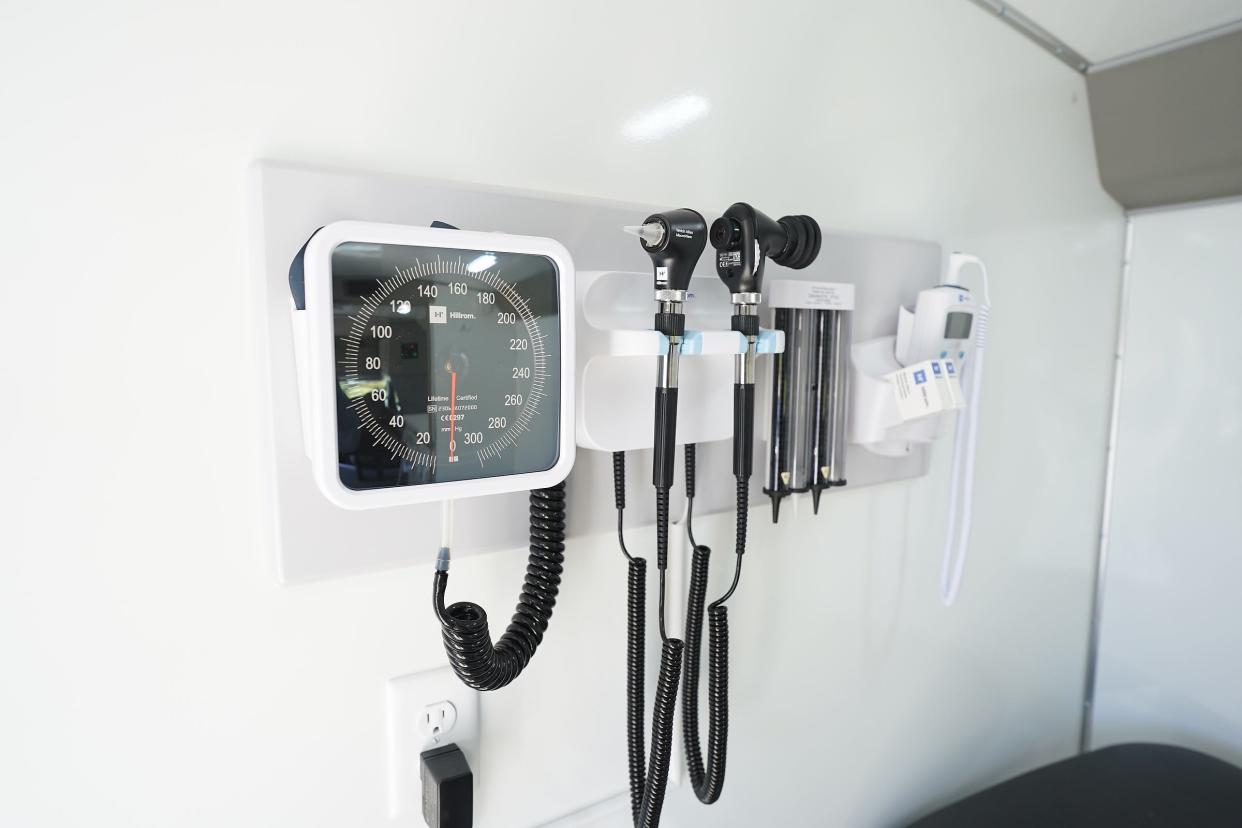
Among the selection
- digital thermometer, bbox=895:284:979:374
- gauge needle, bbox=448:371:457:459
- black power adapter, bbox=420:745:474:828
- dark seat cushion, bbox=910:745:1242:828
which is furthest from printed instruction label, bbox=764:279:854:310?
dark seat cushion, bbox=910:745:1242:828

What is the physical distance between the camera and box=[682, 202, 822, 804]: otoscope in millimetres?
667

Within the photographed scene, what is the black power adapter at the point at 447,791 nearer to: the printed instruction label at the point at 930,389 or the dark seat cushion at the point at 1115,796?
the printed instruction label at the point at 930,389


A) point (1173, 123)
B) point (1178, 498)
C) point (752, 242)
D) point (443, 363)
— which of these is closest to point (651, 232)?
point (752, 242)

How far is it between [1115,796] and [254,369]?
4.49 feet

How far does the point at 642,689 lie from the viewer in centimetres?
72

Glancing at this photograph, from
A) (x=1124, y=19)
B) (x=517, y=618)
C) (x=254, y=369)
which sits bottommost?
(x=517, y=618)

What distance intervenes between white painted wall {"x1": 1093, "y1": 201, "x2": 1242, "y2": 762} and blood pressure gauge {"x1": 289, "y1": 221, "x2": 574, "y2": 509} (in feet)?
4.57

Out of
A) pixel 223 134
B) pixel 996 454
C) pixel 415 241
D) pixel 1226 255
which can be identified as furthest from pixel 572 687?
pixel 1226 255

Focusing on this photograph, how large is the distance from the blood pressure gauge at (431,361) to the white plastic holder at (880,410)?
1.67 feet

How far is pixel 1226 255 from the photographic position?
130 centimetres

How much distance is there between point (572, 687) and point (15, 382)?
1.78 feet

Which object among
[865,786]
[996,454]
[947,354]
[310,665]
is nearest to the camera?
[310,665]

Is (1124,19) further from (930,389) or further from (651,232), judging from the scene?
(651,232)

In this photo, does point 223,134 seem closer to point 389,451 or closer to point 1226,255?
point 389,451
